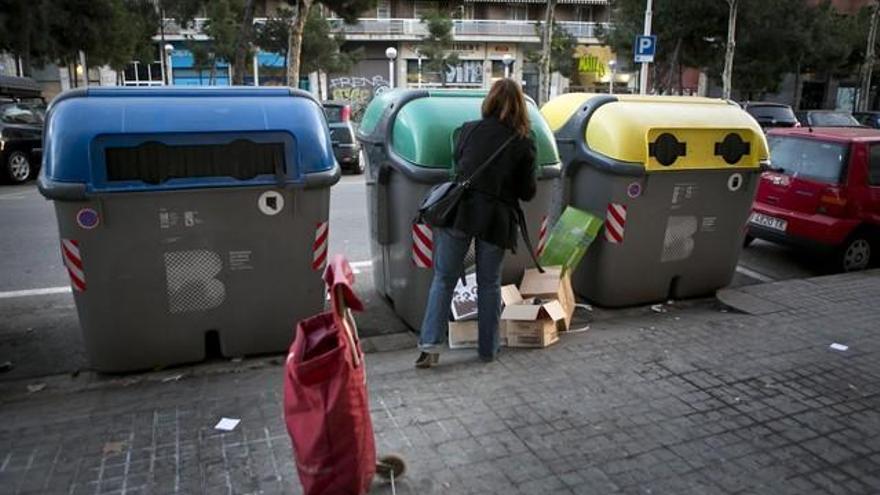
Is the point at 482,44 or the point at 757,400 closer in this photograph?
the point at 757,400

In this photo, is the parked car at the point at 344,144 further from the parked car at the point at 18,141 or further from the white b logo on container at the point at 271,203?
the white b logo on container at the point at 271,203

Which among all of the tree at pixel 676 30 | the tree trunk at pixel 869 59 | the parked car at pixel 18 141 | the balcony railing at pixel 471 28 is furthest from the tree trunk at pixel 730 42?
the balcony railing at pixel 471 28

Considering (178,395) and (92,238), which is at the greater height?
(92,238)

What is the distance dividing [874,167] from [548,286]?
14.0 ft

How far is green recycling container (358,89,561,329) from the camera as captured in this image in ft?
15.0

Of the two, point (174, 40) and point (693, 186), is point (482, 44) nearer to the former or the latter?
point (174, 40)

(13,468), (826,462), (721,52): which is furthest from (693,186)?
(721,52)

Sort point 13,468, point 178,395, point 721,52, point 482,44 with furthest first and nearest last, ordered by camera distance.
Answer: point 482,44 → point 721,52 → point 178,395 → point 13,468

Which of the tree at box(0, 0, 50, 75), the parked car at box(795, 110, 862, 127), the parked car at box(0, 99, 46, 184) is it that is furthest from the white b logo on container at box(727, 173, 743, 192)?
the tree at box(0, 0, 50, 75)

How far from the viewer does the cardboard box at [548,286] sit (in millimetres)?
4953

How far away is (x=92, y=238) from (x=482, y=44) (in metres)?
50.0

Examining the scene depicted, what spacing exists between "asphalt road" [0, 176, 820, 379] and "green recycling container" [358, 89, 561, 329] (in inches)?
20.6

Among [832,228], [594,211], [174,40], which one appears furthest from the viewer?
[174,40]

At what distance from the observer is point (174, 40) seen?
4628cm
